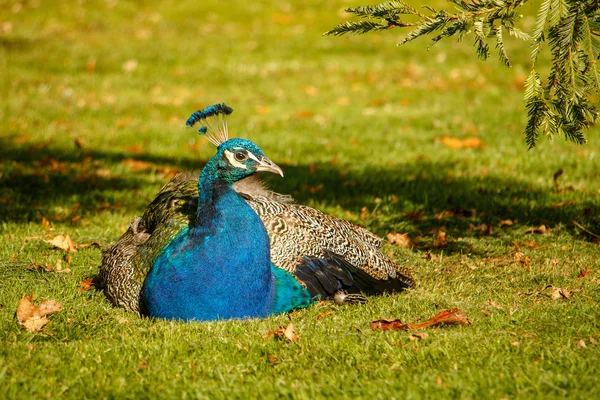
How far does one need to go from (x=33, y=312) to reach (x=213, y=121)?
154 centimetres

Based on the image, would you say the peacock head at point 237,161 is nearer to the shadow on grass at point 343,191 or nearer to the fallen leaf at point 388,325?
the fallen leaf at point 388,325

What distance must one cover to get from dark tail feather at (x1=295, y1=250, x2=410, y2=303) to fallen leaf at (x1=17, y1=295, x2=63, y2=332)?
1.47 meters

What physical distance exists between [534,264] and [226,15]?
14.9 meters

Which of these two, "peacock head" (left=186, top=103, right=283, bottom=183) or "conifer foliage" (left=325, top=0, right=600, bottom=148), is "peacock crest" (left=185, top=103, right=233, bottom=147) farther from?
"conifer foliage" (left=325, top=0, right=600, bottom=148)

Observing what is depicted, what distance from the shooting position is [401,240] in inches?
257

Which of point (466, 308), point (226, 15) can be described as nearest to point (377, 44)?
point (226, 15)

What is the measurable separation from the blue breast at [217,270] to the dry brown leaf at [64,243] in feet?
6.29

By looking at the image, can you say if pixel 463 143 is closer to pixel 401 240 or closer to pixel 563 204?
pixel 563 204

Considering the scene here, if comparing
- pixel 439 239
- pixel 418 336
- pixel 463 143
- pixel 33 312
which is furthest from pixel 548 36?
pixel 463 143

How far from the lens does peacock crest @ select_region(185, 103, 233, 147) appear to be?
4789 millimetres

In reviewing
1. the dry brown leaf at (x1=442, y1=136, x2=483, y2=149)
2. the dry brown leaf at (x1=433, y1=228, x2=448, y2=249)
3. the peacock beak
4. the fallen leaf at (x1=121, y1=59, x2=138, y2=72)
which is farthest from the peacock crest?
the fallen leaf at (x1=121, y1=59, x2=138, y2=72)

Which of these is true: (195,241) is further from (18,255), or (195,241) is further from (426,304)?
(18,255)

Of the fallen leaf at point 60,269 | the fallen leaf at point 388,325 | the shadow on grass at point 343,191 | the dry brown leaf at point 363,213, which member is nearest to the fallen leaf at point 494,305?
Result: the fallen leaf at point 388,325

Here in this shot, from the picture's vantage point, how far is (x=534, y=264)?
5.70 m
